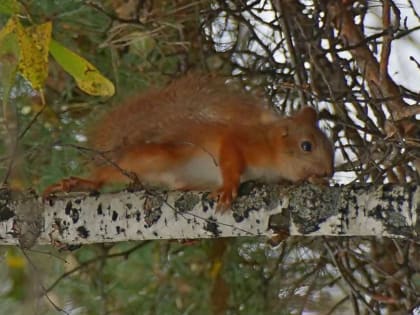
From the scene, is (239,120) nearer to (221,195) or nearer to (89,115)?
(221,195)

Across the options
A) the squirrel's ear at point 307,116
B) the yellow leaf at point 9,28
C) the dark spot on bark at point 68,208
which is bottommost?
the dark spot on bark at point 68,208

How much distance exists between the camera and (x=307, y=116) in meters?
1.31

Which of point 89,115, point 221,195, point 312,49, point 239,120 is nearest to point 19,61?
point 221,195

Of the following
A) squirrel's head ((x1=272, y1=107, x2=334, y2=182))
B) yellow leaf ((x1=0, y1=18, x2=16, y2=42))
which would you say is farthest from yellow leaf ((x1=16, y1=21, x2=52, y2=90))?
squirrel's head ((x1=272, y1=107, x2=334, y2=182))

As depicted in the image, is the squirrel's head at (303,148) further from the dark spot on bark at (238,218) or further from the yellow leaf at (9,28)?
the yellow leaf at (9,28)

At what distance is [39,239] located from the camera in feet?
3.60

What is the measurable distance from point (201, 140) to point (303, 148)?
16 cm

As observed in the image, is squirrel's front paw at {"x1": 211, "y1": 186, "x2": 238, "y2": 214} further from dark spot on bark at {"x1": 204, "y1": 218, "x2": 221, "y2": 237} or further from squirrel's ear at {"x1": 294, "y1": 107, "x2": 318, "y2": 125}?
squirrel's ear at {"x1": 294, "y1": 107, "x2": 318, "y2": 125}

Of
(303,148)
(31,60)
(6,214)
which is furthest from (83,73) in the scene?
(303,148)

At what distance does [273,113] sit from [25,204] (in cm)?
46

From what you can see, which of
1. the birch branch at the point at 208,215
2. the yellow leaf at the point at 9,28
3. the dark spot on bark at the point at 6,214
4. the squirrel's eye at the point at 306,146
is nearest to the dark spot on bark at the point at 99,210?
the birch branch at the point at 208,215

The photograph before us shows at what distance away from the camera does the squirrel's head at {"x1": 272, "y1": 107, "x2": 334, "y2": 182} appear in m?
1.27

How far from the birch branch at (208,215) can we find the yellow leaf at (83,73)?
0.14 metres

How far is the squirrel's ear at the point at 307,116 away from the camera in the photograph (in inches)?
51.4
